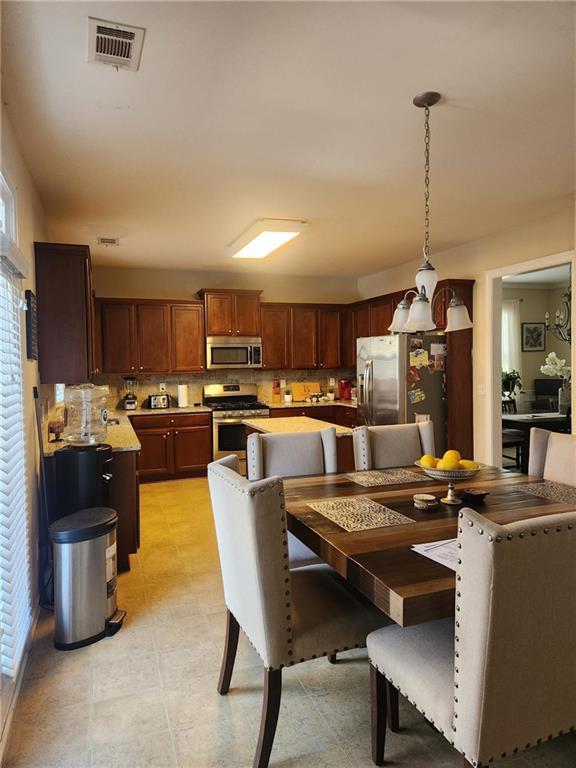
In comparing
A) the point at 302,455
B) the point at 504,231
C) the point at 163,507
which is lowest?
the point at 163,507

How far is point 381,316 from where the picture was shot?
247 inches

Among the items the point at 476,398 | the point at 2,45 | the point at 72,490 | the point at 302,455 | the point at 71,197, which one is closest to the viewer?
the point at 2,45

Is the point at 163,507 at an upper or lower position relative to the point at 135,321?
lower

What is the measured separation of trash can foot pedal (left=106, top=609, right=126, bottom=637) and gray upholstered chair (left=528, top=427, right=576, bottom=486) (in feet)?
7.67

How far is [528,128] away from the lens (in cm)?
272

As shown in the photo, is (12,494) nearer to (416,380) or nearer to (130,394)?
(416,380)

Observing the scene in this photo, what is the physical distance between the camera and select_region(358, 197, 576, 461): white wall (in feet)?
13.6

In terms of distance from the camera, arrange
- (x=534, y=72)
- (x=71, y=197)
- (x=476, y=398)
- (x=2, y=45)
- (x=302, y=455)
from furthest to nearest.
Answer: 1. (x=476, y=398)
2. (x=71, y=197)
3. (x=302, y=455)
4. (x=534, y=72)
5. (x=2, y=45)

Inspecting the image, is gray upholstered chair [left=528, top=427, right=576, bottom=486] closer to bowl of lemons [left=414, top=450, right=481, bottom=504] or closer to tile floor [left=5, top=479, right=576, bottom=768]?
bowl of lemons [left=414, top=450, right=481, bottom=504]

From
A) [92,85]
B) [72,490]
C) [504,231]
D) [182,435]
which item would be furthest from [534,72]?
[182,435]

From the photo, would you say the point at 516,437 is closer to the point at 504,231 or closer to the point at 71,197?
the point at 504,231

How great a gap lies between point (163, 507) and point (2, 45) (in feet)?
12.8

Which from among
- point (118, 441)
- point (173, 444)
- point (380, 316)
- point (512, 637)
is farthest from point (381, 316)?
point (512, 637)

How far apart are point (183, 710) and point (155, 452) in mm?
4127
